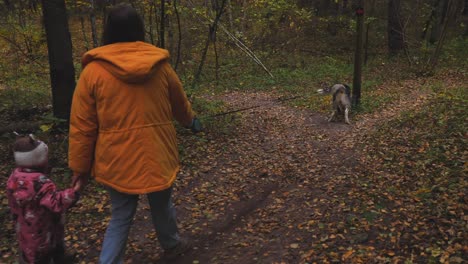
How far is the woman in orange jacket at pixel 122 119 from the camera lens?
304cm

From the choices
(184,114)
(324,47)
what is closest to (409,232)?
(184,114)

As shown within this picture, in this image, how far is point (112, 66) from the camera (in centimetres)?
301

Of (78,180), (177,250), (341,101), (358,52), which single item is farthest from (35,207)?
(358,52)

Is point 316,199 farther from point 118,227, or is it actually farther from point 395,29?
point 395,29

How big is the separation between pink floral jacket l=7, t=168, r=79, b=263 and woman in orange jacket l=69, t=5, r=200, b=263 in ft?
0.75

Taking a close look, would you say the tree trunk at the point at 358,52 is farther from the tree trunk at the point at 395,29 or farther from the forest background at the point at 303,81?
the tree trunk at the point at 395,29

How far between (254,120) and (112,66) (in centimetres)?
797

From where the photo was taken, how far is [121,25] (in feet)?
10.2

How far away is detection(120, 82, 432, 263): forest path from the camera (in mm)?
4348

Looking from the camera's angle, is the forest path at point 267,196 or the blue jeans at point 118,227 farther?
the forest path at point 267,196

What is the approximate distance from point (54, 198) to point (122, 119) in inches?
34.7

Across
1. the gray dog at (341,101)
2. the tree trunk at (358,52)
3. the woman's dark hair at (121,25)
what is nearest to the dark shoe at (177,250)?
the woman's dark hair at (121,25)

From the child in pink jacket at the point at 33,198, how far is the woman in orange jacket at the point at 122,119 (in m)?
0.24

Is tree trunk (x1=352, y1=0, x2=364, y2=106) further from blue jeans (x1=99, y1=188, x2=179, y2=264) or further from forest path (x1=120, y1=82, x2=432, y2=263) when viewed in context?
blue jeans (x1=99, y1=188, x2=179, y2=264)
